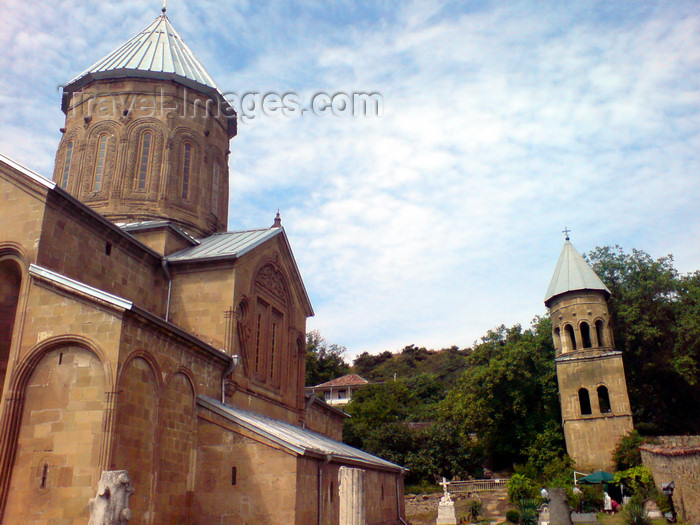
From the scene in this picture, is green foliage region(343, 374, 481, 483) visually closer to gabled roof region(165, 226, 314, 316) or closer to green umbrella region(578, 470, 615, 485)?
green umbrella region(578, 470, 615, 485)

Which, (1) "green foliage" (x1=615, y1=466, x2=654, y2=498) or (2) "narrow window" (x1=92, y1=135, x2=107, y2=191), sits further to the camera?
(1) "green foliage" (x1=615, y1=466, x2=654, y2=498)

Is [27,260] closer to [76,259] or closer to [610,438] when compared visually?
[76,259]

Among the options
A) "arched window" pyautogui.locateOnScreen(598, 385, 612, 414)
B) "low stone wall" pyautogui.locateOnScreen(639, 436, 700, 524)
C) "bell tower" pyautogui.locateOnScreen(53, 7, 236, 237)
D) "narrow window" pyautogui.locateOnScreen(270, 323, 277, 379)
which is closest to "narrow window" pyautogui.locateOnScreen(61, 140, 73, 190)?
"bell tower" pyautogui.locateOnScreen(53, 7, 236, 237)

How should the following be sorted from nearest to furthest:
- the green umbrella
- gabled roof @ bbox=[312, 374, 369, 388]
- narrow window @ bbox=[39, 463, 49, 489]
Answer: narrow window @ bbox=[39, 463, 49, 489] < the green umbrella < gabled roof @ bbox=[312, 374, 369, 388]

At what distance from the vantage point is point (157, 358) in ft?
34.3

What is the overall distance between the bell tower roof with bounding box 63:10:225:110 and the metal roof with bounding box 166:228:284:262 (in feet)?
17.4

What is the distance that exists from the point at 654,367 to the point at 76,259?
26.7 meters

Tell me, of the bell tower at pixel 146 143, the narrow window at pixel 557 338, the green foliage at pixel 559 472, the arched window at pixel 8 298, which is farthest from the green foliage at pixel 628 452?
the arched window at pixel 8 298

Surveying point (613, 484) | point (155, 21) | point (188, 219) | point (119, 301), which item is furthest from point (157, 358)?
point (613, 484)

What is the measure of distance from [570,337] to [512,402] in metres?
4.25

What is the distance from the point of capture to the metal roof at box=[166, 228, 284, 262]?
14.2m

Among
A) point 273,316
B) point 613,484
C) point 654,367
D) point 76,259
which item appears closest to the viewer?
point 76,259

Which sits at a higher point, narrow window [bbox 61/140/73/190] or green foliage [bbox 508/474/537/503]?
narrow window [bbox 61/140/73/190]

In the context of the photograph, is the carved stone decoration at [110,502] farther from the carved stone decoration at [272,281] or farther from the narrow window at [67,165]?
the narrow window at [67,165]
